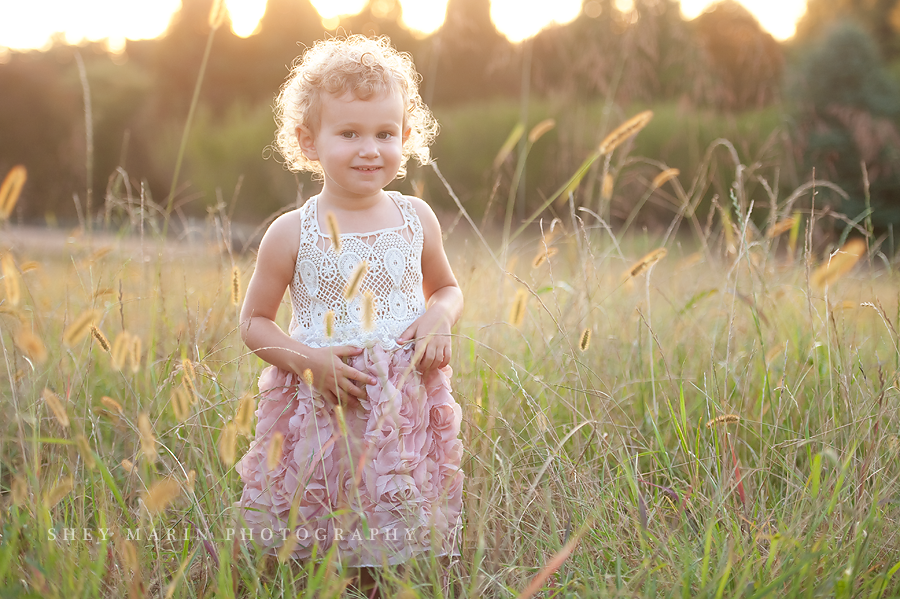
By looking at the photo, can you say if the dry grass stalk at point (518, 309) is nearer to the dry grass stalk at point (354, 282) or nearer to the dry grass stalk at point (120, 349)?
the dry grass stalk at point (354, 282)

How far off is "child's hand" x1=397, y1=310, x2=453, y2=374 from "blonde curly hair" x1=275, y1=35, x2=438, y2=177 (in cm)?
34

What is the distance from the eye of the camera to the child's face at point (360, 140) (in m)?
1.32

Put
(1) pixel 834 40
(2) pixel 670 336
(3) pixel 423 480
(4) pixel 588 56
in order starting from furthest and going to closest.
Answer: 1. (1) pixel 834 40
2. (4) pixel 588 56
3. (2) pixel 670 336
4. (3) pixel 423 480

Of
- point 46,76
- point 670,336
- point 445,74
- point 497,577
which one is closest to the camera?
point 497,577

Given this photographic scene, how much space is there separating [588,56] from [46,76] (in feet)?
44.2

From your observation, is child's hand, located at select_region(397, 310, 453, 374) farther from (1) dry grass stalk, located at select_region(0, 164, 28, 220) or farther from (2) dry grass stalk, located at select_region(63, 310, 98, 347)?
(1) dry grass stalk, located at select_region(0, 164, 28, 220)

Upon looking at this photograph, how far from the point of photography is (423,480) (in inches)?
51.9

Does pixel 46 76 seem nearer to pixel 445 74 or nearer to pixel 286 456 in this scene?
pixel 445 74

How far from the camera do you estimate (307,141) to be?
143 centimetres

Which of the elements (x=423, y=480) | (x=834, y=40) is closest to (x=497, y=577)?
(x=423, y=480)

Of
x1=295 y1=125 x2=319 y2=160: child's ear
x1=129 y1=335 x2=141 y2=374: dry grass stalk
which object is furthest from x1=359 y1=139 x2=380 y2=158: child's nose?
x1=129 y1=335 x2=141 y2=374: dry grass stalk

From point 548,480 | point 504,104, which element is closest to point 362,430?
point 548,480

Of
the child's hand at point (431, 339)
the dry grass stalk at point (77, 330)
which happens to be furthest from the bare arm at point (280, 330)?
the dry grass stalk at point (77, 330)

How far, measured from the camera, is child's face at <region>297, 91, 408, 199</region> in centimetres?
132
